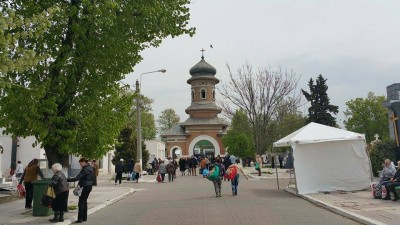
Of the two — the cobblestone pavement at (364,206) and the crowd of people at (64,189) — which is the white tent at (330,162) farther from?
the crowd of people at (64,189)

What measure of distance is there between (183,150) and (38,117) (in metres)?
Result: 55.5

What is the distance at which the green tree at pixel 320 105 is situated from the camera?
52.7 metres

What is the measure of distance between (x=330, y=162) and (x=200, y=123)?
49.0 meters

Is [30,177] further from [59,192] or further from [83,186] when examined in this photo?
[83,186]

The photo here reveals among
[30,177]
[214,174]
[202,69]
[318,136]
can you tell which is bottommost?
[214,174]

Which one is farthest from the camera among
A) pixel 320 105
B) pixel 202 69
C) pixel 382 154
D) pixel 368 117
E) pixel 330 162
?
pixel 368 117

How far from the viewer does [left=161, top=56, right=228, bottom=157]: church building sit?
6688 centimetres

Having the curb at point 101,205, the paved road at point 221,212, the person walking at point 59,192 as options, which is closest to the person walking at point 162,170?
the curb at point 101,205

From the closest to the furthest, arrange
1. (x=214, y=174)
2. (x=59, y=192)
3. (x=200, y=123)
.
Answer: (x=59, y=192) < (x=214, y=174) < (x=200, y=123)

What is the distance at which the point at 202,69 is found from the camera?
6994 cm

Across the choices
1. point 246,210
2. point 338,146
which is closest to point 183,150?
point 338,146

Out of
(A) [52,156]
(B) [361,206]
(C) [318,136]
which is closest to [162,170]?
(C) [318,136]

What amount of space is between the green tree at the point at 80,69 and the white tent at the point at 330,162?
7525mm

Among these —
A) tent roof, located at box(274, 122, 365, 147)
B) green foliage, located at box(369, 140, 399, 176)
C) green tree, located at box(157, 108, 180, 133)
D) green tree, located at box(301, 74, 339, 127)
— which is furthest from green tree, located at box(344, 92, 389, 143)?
tent roof, located at box(274, 122, 365, 147)
